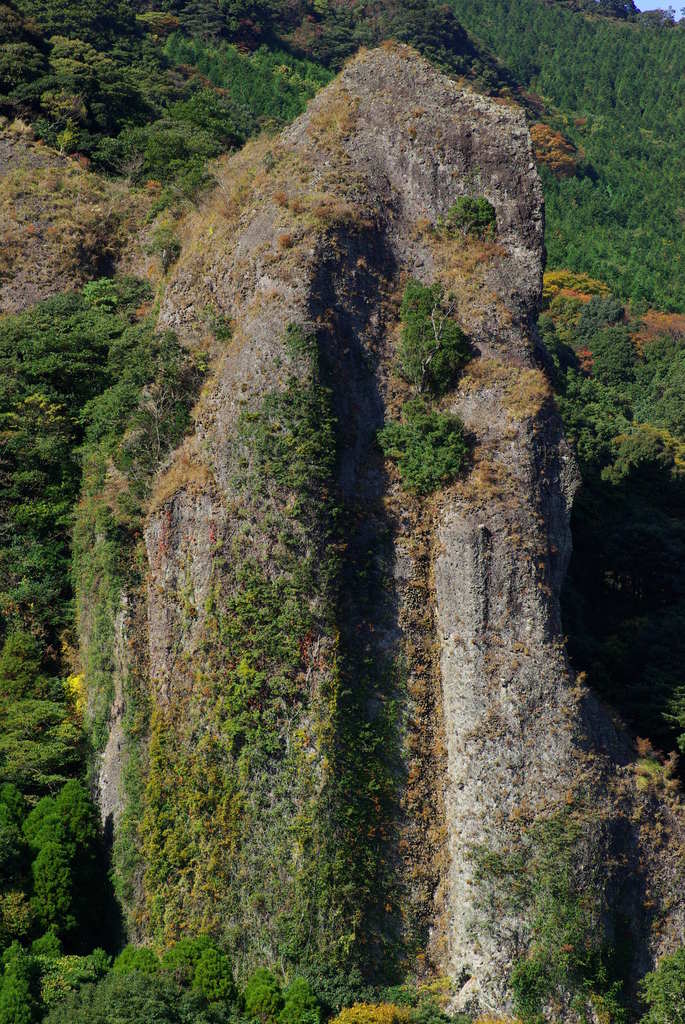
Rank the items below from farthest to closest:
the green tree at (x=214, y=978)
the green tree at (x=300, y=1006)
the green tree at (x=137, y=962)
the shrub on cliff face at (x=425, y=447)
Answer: the shrub on cliff face at (x=425, y=447), the green tree at (x=137, y=962), the green tree at (x=214, y=978), the green tree at (x=300, y=1006)

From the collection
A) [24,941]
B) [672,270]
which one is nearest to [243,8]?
[672,270]

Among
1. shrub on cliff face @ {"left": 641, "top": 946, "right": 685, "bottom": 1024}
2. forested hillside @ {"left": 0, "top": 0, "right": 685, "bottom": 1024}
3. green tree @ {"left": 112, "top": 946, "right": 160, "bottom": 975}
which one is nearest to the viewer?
green tree @ {"left": 112, "top": 946, "right": 160, "bottom": 975}

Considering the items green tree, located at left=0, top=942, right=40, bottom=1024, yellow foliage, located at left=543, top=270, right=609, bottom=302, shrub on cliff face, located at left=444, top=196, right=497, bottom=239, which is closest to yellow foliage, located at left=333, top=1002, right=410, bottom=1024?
green tree, located at left=0, top=942, right=40, bottom=1024

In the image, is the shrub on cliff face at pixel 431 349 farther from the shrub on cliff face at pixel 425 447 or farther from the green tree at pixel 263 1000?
the green tree at pixel 263 1000

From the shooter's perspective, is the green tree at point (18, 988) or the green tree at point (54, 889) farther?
the green tree at point (54, 889)

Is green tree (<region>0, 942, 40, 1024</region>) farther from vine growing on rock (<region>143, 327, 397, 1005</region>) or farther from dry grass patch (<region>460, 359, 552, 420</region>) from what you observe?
dry grass patch (<region>460, 359, 552, 420</region>)

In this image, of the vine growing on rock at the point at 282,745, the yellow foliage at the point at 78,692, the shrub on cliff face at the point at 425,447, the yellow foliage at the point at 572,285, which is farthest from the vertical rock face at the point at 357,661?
the yellow foliage at the point at 572,285

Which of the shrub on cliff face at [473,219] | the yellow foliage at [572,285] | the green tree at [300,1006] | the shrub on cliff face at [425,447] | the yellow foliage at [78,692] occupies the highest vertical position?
the shrub on cliff face at [473,219]
